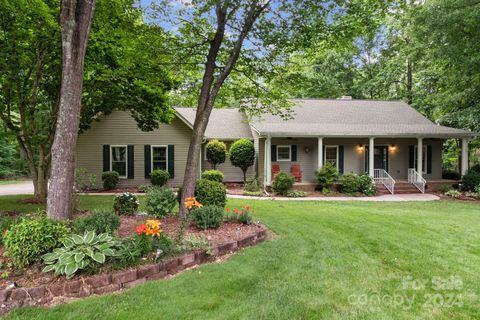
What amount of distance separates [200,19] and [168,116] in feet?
13.8

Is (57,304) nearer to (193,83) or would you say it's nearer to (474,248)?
(474,248)

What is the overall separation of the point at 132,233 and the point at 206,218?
1.29 meters

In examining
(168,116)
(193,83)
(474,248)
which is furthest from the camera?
(168,116)

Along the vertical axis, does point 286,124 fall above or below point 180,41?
below

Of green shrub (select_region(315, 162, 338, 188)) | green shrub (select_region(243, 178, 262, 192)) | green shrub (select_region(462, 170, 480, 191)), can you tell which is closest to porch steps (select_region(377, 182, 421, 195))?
green shrub (select_region(462, 170, 480, 191))

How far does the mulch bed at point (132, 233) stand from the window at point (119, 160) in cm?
874

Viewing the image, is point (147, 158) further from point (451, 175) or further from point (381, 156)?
point (451, 175)

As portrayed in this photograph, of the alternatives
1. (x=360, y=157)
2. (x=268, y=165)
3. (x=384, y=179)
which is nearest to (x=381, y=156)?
(x=360, y=157)

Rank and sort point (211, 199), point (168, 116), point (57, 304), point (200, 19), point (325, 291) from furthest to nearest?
point (168, 116) < point (200, 19) < point (211, 199) < point (325, 291) < point (57, 304)

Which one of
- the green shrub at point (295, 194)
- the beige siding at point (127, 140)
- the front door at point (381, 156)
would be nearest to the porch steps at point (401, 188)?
the front door at point (381, 156)

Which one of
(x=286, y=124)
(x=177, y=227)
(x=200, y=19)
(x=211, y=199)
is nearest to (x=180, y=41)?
(x=200, y=19)

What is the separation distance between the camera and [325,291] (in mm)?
3543

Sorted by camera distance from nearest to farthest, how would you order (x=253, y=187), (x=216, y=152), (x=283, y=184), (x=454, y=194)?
(x=283, y=184) → (x=454, y=194) → (x=253, y=187) → (x=216, y=152)

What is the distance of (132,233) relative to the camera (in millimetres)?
5047
